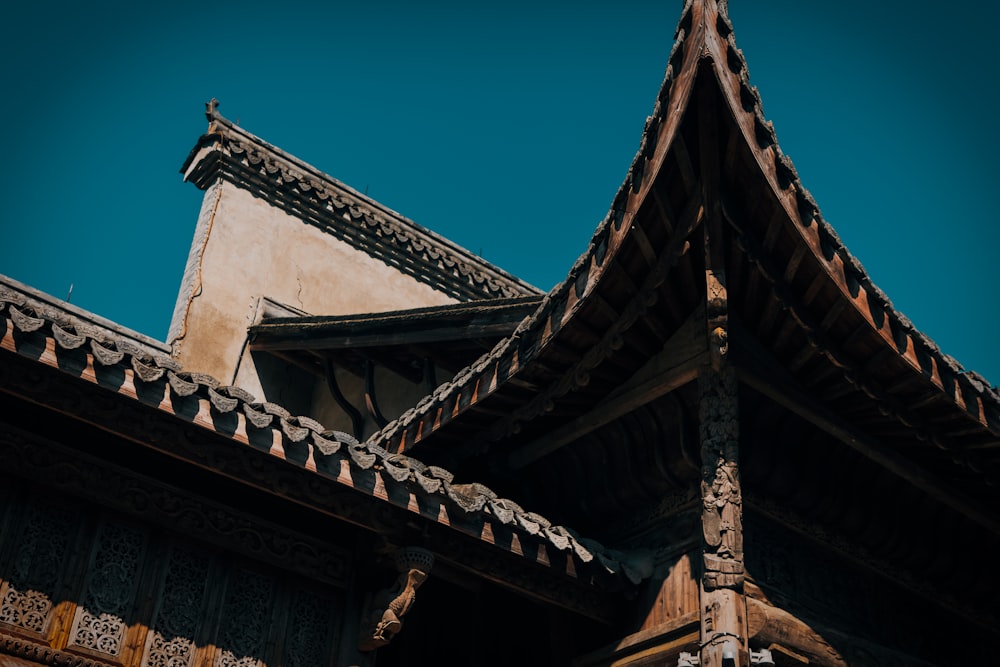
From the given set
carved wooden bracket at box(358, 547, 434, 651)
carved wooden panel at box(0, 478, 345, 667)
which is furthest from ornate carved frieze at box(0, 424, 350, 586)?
carved wooden bracket at box(358, 547, 434, 651)

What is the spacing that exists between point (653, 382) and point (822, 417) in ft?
3.61

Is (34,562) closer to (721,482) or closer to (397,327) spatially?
(721,482)

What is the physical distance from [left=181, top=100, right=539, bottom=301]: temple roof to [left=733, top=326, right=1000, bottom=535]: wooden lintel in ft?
24.3

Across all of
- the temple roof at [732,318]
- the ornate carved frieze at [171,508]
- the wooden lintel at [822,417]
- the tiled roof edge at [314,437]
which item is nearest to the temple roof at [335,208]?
the temple roof at [732,318]

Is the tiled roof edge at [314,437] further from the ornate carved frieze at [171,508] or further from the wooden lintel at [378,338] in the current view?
the wooden lintel at [378,338]

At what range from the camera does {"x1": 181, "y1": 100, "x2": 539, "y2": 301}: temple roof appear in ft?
44.1

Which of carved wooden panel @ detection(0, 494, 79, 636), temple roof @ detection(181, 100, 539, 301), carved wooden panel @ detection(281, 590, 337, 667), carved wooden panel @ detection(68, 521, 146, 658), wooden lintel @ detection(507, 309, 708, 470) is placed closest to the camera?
carved wooden panel @ detection(0, 494, 79, 636)

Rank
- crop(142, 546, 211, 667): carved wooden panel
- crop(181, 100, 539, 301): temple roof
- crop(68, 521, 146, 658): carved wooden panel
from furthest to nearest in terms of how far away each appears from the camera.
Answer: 1. crop(181, 100, 539, 301): temple roof
2. crop(142, 546, 211, 667): carved wooden panel
3. crop(68, 521, 146, 658): carved wooden panel

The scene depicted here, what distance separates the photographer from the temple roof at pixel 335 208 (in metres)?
13.4

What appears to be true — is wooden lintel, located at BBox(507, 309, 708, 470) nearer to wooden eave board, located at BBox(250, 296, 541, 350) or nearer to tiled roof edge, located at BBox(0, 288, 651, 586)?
tiled roof edge, located at BBox(0, 288, 651, 586)

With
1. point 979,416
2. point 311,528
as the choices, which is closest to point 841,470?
point 979,416

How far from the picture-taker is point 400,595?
7125 mm

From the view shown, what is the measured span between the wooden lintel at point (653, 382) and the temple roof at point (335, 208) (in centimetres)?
630

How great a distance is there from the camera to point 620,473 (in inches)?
325
